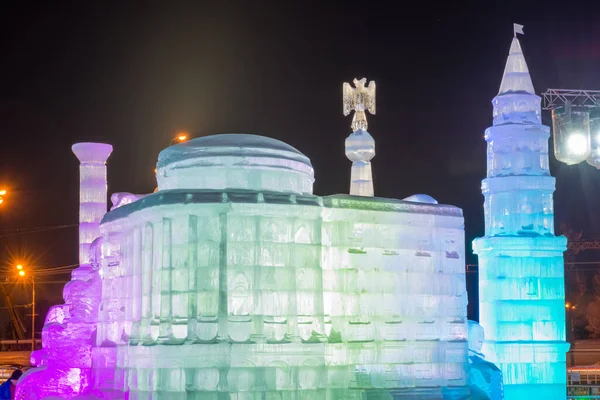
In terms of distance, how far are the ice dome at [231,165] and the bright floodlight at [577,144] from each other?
13.3 meters

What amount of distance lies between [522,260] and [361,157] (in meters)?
5.65

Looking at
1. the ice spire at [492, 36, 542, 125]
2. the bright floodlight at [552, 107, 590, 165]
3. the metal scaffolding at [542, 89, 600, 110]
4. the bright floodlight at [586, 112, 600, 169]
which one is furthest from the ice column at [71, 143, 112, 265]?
the bright floodlight at [586, 112, 600, 169]

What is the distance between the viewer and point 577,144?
28422 millimetres

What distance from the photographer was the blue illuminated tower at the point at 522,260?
24719mm

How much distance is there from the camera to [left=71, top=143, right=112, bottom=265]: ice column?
26.2m

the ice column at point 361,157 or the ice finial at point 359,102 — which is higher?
the ice finial at point 359,102

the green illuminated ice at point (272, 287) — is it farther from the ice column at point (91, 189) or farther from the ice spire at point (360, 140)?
the ice column at point (91, 189)

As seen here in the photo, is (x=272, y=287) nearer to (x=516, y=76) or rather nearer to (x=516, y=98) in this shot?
(x=516, y=98)

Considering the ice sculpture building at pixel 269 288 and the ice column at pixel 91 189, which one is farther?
the ice column at pixel 91 189

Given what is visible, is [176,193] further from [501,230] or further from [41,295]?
[41,295]

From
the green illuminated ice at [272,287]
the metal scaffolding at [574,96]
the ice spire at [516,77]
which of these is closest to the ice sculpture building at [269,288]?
the green illuminated ice at [272,287]

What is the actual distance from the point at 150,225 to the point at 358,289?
181 inches

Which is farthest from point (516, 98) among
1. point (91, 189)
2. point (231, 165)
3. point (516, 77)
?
point (91, 189)

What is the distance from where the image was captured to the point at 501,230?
2570 cm
